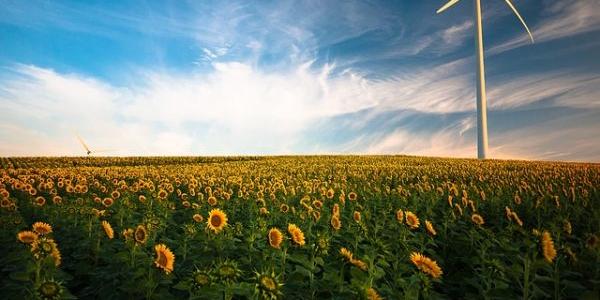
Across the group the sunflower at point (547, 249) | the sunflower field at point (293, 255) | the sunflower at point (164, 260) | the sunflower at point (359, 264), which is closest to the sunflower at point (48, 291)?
the sunflower field at point (293, 255)

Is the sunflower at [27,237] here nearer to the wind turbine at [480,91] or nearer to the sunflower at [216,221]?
the sunflower at [216,221]

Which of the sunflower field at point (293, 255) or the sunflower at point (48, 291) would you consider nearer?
the sunflower at point (48, 291)

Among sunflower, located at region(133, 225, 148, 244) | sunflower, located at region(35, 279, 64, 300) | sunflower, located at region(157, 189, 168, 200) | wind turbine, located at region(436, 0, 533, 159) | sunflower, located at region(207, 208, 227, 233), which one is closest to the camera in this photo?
A: sunflower, located at region(35, 279, 64, 300)

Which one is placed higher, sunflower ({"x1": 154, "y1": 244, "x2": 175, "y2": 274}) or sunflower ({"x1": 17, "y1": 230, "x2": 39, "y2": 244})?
sunflower ({"x1": 17, "y1": 230, "x2": 39, "y2": 244})

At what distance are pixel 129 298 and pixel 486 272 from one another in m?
3.79

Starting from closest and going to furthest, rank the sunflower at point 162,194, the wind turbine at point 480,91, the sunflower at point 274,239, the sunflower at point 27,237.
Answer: the sunflower at point 274,239 → the sunflower at point 27,237 → the sunflower at point 162,194 → the wind turbine at point 480,91

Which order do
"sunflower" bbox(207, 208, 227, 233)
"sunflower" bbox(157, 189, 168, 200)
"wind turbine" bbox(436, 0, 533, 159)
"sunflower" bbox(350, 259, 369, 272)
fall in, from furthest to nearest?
"wind turbine" bbox(436, 0, 533, 159) → "sunflower" bbox(157, 189, 168, 200) → "sunflower" bbox(207, 208, 227, 233) → "sunflower" bbox(350, 259, 369, 272)

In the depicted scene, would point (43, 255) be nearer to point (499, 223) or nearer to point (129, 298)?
point (129, 298)

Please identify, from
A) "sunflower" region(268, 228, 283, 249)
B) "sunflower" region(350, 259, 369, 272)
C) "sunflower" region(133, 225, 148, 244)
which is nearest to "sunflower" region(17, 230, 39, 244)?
"sunflower" region(133, 225, 148, 244)

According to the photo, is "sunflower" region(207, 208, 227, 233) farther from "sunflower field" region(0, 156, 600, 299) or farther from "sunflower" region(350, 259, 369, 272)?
"sunflower" region(350, 259, 369, 272)

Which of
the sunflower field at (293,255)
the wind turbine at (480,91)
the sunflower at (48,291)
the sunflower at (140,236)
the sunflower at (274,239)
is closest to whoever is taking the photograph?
the sunflower at (48,291)

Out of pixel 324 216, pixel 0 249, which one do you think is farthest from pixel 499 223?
pixel 0 249

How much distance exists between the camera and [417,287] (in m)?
3.79

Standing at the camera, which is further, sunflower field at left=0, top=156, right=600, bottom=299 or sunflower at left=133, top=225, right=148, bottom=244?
sunflower at left=133, top=225, right=148, bottom=244
